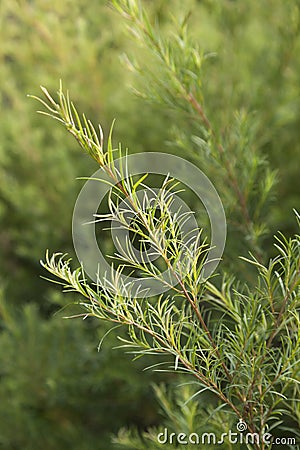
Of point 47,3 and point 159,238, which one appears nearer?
point 159,238

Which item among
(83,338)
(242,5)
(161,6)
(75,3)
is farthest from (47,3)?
(83,338)

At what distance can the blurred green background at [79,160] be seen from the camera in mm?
780

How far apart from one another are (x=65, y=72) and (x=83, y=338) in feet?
1.77

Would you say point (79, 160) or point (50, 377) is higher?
point (79, 160)

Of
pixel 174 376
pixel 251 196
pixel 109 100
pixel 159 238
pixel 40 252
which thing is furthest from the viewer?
pixel 109 100

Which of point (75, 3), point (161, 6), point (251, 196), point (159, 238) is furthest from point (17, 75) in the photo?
point (159, 238)

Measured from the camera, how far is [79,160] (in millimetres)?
1115

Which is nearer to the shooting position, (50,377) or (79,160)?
(50,377)

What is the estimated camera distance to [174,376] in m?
0.78

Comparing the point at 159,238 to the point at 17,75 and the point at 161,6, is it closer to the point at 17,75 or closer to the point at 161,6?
the point at 161,6

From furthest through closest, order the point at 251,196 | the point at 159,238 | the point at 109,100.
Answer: the point at 109,100 < the point at 251,196 < the point at 159,238

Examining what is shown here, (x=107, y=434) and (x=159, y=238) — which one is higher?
(x=159, y=238)

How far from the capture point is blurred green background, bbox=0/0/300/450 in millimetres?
780

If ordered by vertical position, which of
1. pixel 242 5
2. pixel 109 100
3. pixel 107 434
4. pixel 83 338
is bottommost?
pixel 107 434
